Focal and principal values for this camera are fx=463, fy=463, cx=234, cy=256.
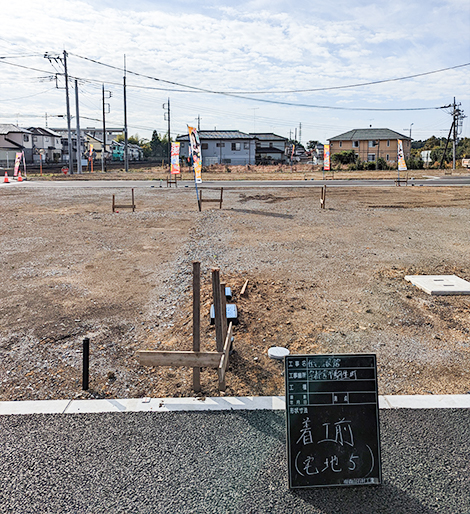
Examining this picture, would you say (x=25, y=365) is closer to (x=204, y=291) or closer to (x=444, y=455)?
(x=204, y=291)

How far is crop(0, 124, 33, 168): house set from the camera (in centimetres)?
6181

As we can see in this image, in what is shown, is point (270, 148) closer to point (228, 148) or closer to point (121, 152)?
point (228, 148)

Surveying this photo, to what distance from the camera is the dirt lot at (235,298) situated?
497 cm

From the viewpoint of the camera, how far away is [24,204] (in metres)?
20.3

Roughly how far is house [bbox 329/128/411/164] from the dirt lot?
5263 centimetres

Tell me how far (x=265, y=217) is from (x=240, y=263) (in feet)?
22.6

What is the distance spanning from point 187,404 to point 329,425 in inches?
62.6

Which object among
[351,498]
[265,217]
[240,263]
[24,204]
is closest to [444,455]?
[351,498]

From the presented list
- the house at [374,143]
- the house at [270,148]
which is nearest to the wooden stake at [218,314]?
the house at [374,143]

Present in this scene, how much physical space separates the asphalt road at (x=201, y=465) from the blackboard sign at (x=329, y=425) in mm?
162

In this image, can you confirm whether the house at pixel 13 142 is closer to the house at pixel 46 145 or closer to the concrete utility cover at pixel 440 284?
the house at pixel 46 145

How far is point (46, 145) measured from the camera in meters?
73.2


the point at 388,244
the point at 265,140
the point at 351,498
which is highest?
the point at 265,140

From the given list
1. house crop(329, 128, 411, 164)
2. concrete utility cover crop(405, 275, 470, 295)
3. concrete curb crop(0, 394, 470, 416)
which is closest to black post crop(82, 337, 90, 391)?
concrete curb crop(0, 394, 470, 416)
